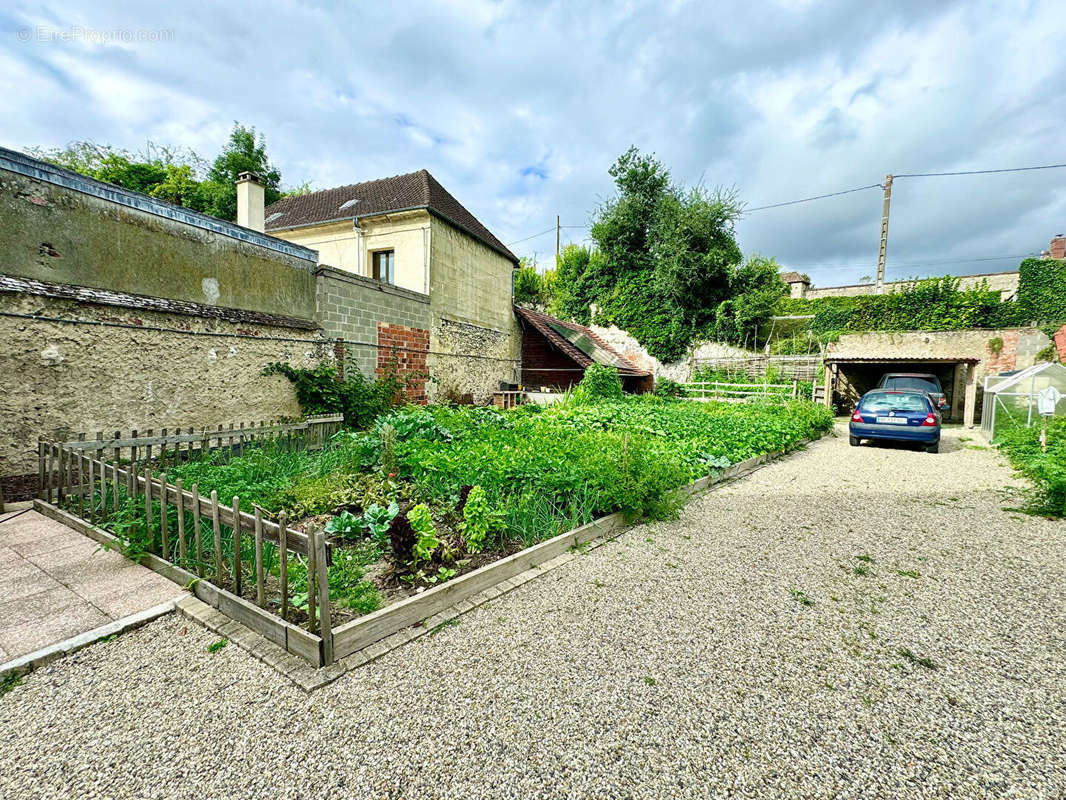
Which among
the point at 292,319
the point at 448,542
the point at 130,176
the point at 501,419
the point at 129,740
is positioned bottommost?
the point at 129,740

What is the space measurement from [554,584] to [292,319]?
8007 mm

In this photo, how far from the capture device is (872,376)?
832 inches

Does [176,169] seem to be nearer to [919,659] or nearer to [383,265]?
[383,265]

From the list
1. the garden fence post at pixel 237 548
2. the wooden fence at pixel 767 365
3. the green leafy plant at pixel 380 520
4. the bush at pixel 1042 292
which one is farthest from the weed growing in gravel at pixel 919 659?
the bush at pixel 1042 292

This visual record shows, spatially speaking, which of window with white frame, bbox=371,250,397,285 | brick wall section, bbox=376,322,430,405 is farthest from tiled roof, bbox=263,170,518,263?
brick wall section, bbox=376,322,430,405

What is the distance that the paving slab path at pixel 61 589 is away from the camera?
9.52ft

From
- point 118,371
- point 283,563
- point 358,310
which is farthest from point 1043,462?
point 118,371

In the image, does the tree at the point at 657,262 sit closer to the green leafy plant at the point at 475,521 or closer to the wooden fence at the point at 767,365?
the wooden fence at the point at 767,365

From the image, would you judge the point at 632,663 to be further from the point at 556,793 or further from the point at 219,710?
the point at 219,710

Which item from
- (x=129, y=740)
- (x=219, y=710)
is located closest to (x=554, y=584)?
(x=219, y=710)

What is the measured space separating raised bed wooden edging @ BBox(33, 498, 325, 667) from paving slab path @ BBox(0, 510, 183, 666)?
0.27ft

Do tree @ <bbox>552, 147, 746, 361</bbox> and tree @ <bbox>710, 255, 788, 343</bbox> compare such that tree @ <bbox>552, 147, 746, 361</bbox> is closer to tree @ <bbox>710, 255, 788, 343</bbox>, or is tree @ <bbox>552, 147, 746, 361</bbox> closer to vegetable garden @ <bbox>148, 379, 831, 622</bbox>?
tree @ <bbox>710, 255, 788, 343</bbox>

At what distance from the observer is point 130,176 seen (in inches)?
1069

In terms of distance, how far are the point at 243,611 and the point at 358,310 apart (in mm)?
8757
